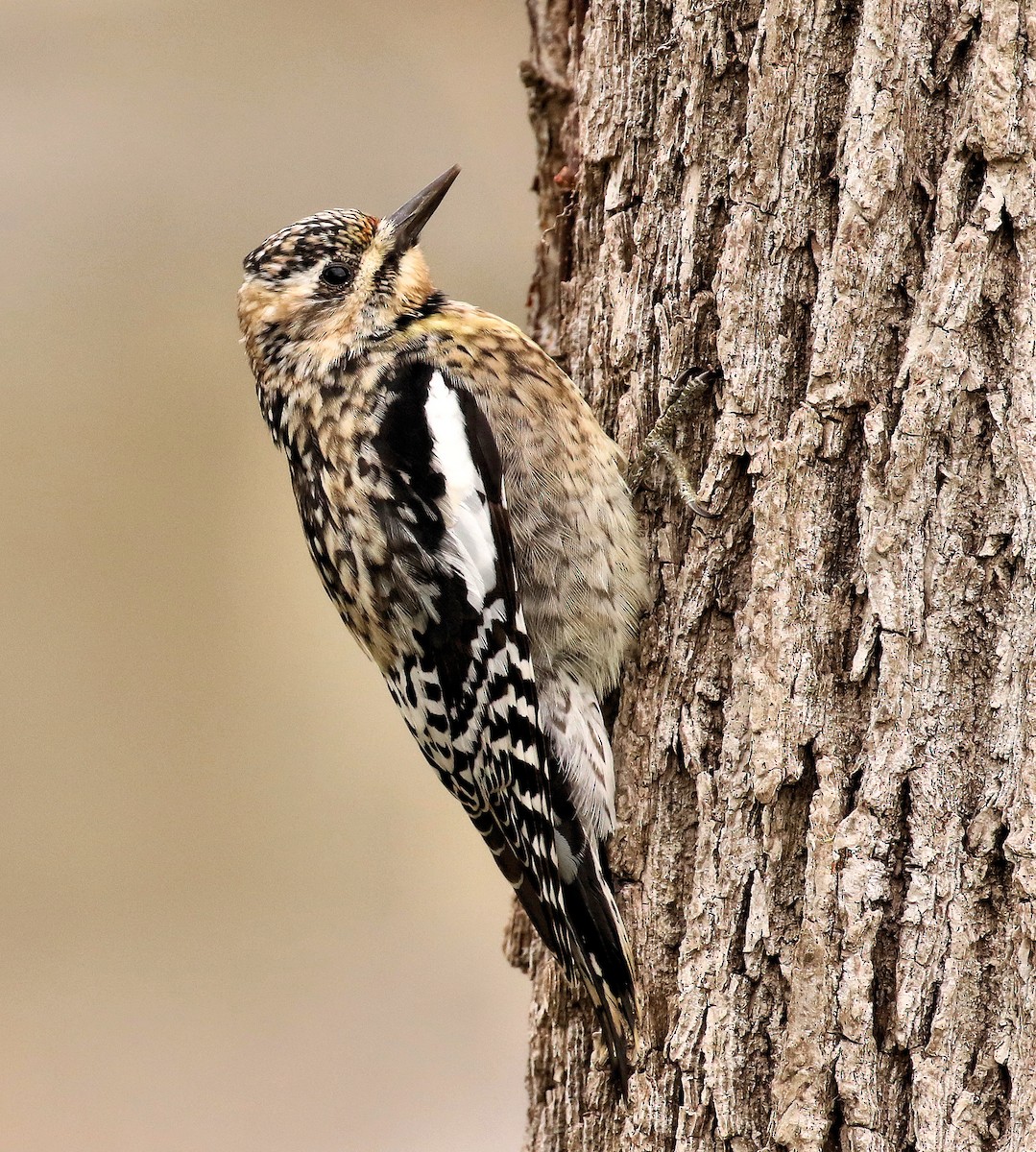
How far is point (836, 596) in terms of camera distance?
2000 mm

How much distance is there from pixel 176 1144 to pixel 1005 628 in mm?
5104

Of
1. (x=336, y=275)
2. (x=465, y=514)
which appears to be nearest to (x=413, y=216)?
(x=336, y=275)

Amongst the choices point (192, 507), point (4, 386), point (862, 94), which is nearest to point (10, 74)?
point (4, 386)

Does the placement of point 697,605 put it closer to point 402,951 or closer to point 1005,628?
point 1005,628

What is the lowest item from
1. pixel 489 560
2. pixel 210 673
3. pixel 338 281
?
pixel 210 673

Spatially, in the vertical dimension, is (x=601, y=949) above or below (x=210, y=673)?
above

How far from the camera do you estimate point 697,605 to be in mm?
2254

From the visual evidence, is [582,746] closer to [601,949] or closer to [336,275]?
[601,949]

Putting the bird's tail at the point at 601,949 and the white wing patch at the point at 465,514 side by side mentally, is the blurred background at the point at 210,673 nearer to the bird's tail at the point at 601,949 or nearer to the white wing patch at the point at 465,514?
the white wing patch at the point at 465,514

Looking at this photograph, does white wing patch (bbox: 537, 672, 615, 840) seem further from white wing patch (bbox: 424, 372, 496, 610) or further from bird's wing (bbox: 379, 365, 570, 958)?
white wing patch (bbox: 424, 372, 496, 610)

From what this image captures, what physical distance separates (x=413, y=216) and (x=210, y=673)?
360cm

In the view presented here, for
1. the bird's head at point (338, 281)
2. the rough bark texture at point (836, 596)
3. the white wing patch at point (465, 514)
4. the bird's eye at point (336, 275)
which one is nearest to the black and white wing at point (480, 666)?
the white wing patch at point (465, 514)

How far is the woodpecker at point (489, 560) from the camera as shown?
97.3 inches

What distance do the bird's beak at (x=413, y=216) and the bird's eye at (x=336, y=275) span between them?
140 mm
